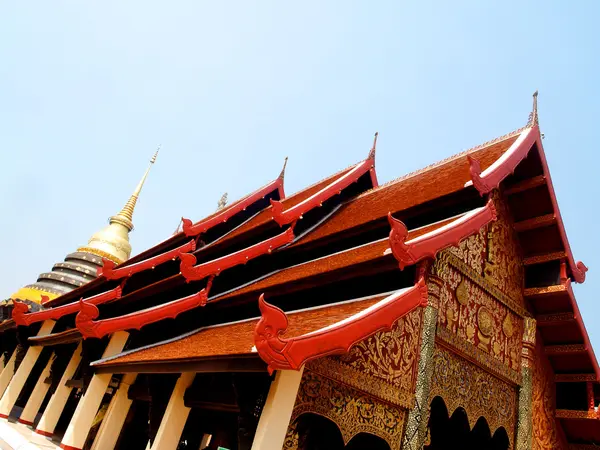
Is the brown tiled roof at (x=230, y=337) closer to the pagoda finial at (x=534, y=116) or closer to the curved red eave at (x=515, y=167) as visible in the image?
the curved red eave at (x=515, y=167)

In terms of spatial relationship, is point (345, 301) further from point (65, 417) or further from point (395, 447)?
point (65, 417)

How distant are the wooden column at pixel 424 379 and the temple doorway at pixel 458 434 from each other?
73.4 inches

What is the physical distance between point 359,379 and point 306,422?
1.04m

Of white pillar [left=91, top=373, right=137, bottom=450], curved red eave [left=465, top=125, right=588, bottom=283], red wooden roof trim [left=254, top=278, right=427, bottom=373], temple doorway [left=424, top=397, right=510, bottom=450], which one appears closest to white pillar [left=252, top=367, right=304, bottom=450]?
red wooden roof trim [left=254, top=278, right=427, bottom=373]

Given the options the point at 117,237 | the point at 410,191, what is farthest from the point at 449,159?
the point at 117,237

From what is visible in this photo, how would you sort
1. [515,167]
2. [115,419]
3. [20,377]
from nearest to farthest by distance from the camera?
[515,167]
[115,419]
[20,377]

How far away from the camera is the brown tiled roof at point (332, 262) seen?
17.7 feet

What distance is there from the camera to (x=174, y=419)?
574 centimetres

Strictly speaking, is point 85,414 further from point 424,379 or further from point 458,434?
point 458,434

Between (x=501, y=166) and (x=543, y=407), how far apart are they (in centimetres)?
332

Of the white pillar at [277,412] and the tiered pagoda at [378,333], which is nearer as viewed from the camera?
the white pillar at [277,412]

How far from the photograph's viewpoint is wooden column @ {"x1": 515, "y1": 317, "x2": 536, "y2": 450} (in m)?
6.14

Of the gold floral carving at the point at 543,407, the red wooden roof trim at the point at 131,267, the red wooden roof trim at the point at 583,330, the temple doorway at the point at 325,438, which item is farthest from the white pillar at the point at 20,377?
the red wooden roof trim at the point at 583,330

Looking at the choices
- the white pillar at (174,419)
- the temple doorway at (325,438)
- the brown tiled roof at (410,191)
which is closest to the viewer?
the temple doorway at (325,438)
